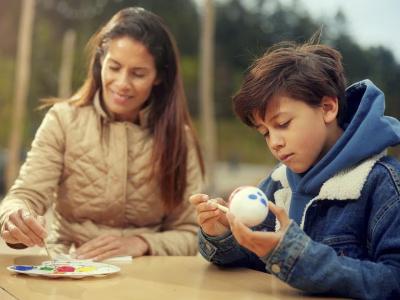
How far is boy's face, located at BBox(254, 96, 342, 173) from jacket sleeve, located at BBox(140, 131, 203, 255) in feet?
2.57

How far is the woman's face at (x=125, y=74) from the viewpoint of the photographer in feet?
7.80

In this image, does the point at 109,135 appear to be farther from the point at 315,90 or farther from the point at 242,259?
the point at 315,90

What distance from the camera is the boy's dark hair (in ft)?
5.49

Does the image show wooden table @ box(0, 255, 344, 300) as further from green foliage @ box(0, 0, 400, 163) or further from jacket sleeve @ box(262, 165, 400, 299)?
green foliage @ box(0, 0, 400, 163)

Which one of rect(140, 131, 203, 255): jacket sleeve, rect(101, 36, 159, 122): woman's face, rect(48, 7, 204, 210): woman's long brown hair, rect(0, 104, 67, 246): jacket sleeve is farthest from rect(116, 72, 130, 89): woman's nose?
rect(140, 131, 203, 255): jacket sleeve

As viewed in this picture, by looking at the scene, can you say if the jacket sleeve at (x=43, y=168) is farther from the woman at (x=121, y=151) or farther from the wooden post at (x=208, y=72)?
the wooden post at (x=208, y=72)

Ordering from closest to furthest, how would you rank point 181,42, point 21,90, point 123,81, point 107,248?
point 107,248 < point 123,81 < point 21,90 < point 181,42

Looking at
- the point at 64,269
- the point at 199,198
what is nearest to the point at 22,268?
the point at 64,269

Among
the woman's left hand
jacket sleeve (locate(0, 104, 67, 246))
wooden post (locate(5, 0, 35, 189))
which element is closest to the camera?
the woman's left hand

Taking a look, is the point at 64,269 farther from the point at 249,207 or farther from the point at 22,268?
the point at 249,207

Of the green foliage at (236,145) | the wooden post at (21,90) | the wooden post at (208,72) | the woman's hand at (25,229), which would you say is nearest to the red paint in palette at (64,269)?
the woman's hand at (25,229)

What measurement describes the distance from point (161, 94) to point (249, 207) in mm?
1159

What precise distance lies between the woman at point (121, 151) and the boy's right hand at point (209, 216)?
588mm

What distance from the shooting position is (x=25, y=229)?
A: 6.06ft
